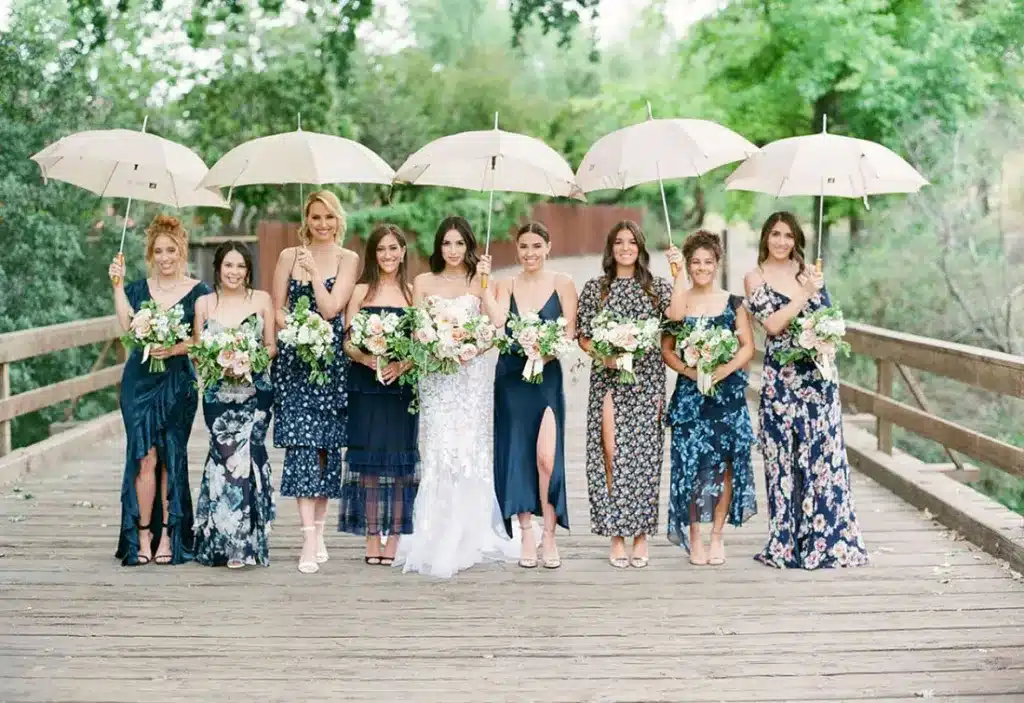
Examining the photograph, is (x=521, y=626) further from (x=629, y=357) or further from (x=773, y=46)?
(x=773, y=46)

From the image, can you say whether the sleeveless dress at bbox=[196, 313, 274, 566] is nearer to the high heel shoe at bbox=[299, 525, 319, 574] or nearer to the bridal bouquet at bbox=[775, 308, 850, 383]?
the high heel shoe at bbox=[299, 525, 319, 574]

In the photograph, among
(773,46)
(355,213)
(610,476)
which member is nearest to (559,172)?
(610,476)

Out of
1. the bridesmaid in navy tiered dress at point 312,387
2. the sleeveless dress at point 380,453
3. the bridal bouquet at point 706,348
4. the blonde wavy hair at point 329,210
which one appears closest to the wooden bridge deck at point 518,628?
the sleeveless dress at point 380,453

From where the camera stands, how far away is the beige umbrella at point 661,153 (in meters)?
6.85

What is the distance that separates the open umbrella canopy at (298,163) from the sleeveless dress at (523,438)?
104cm

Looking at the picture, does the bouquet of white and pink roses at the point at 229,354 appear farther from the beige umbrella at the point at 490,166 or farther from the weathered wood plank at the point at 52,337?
the weathered wood plank at the point at 52,337

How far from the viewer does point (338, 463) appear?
7.23 m

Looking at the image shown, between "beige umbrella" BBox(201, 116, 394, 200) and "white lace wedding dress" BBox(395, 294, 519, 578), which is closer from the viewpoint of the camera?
"beige umbrella" BBox(201, 116, 394, 200)

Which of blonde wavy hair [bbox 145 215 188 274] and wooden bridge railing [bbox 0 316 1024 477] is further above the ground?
blonde wavy hair [bbox 145 215 188 274]

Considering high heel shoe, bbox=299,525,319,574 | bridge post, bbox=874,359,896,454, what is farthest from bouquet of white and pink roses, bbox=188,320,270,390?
bridge post, bbox=874,359,896,454

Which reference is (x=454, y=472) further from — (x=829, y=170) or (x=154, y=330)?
(x=829, y=170)

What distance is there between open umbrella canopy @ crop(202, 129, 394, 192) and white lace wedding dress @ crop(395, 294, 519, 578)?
45.3 inches

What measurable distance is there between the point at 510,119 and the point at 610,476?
3181 centimetres

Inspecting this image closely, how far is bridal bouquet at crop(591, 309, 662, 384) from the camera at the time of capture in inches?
268
